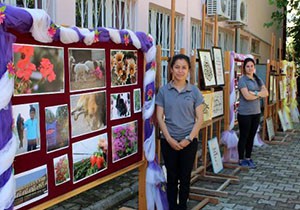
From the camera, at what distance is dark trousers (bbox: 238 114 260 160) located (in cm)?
591

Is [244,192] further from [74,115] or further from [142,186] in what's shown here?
[74,115]

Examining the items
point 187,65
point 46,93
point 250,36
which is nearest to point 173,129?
point 187,65

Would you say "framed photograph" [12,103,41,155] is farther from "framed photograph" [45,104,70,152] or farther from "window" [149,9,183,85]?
→ "window" [149,9,183,85]

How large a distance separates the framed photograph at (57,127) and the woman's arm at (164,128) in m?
1.19

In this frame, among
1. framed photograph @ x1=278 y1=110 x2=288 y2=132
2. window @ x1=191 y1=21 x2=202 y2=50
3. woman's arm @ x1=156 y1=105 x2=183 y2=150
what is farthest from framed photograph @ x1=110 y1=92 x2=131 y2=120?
framed photograph @ x1=278 y1=110 x2=288 y2=132

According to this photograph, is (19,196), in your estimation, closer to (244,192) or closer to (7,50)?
(7,50)

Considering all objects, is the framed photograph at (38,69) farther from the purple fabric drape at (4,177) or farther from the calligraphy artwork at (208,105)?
the calligraphy artwork at (208,105)

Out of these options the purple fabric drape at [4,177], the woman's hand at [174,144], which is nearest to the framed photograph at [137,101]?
the woman's hand at [174,144]

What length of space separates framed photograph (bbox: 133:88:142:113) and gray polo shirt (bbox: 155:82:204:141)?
0.92 feet

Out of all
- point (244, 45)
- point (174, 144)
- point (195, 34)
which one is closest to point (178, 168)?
point (174, 144)

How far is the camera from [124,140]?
11.3ft

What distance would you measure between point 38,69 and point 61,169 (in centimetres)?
74

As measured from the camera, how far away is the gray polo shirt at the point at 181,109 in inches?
147

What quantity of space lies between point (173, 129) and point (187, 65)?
64cm
